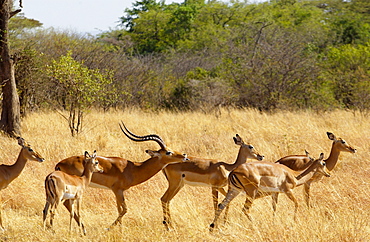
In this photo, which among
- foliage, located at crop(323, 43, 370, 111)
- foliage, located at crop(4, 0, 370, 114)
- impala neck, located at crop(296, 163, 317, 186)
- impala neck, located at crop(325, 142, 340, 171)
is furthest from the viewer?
foliage, located at crop(323, 43, 370, 111)

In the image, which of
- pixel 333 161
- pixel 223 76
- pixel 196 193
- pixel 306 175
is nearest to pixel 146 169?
pixel 196 193

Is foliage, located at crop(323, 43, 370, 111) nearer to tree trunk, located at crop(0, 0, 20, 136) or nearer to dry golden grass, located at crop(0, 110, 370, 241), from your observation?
dry golden grass, located at crop(0, 110, 370, 241)

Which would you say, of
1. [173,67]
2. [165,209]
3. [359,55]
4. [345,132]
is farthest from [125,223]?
[173,67]

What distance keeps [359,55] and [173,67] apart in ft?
24.8

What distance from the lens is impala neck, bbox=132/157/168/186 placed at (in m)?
6.05

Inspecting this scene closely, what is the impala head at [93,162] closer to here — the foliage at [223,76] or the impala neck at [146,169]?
the impala neck at [146,169]

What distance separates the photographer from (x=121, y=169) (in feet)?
19.7

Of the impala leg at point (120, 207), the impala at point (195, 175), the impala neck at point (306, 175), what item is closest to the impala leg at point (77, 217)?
the impala leg at point (120, 207)

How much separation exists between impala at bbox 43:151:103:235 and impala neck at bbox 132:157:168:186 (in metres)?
0.47

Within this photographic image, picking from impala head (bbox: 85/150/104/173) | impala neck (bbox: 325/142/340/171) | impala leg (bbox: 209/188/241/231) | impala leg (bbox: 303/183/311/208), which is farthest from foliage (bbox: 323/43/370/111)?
impala head (bbox: 85/150/104/173)

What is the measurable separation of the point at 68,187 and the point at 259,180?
1862mm

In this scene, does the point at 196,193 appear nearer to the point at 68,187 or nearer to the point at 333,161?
the point at 333,161

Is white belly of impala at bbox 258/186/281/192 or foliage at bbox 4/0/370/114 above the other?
white belly of impala at bbox 258/186/281/192

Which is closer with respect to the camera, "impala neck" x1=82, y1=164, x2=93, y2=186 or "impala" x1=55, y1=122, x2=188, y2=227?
"impala neck" x1=82, y1=164, x2=93, y2=186
